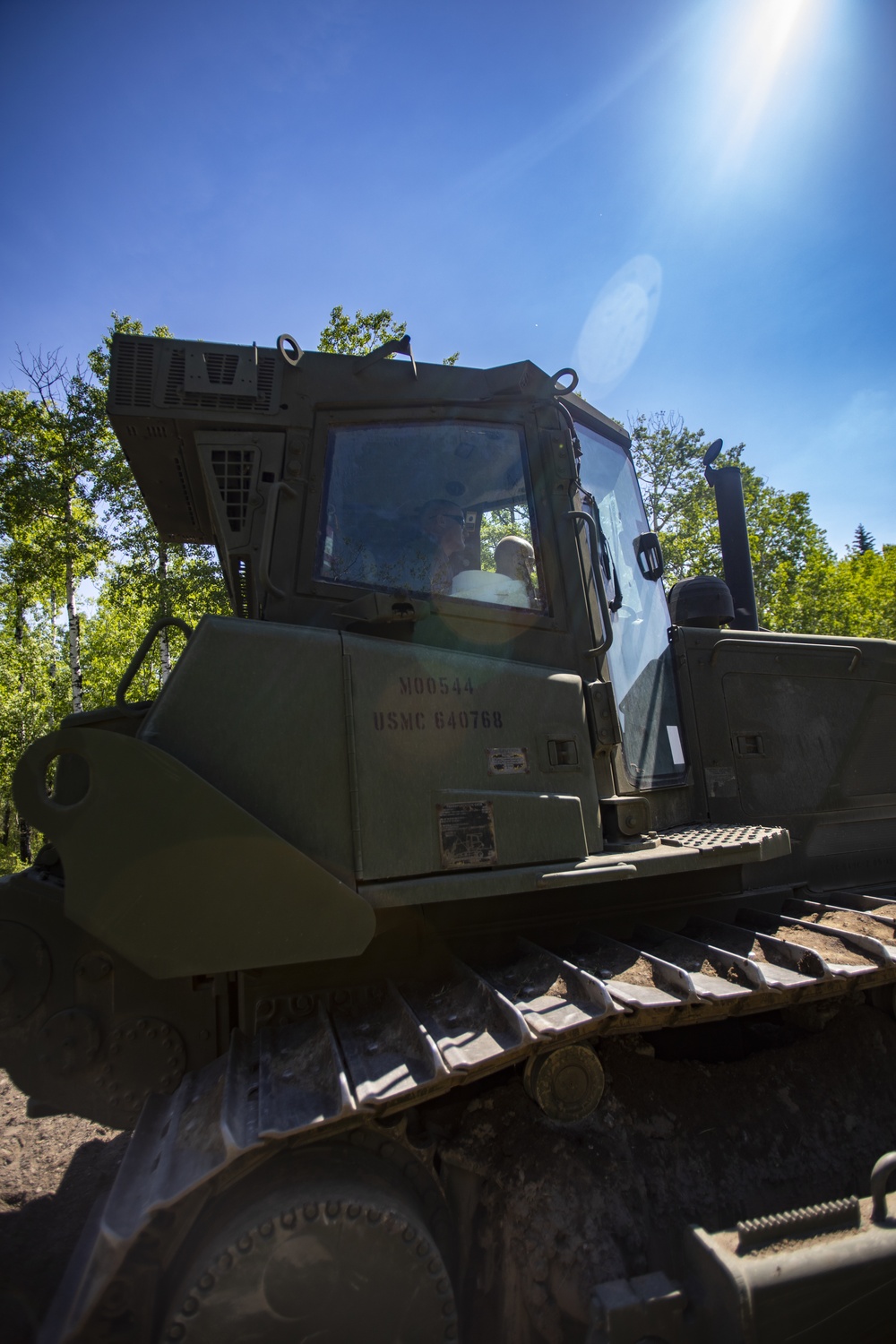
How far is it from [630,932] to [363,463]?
79.9 inches

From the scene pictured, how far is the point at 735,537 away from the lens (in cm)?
433

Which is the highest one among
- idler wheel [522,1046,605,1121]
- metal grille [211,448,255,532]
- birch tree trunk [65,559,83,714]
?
birch tree trunk [65,559,83,714]

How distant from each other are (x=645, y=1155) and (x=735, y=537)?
9.95ft

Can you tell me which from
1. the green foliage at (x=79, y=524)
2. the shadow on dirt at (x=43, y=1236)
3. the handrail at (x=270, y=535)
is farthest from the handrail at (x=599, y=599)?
the green foliage at (x=79, y=524)

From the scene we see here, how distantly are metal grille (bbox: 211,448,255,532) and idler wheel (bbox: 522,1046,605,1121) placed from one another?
6.92ft

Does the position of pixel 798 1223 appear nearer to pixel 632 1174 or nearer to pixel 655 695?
pixel 632 1174

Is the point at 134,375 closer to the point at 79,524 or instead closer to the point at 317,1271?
the point at 317,1271

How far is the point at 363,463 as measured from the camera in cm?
308

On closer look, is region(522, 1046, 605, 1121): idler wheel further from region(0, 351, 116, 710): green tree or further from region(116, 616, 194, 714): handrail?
region(0, 351, 116, 710): green tree

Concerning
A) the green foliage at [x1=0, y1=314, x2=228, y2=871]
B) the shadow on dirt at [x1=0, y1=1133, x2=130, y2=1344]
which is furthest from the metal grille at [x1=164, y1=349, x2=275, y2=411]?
the green foliage at [x1=0, y1=314, x2=228, y2=871]

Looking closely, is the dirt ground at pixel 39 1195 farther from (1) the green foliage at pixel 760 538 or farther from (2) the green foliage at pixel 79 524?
(1) the green foliage at pixel 760 538

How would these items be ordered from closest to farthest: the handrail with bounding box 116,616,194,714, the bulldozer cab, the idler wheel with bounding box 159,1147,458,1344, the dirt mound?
the idler wheel with bounding box 159,1147,458,1344 → the dirt mound → the handrail with bounding box 116,616,194,714 → the bulldozer cab

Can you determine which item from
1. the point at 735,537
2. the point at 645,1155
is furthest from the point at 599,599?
the point at 645,1155

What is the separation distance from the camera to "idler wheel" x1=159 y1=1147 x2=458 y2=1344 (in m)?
1.98
